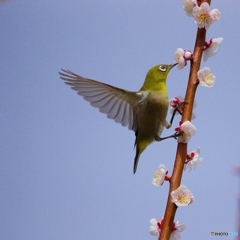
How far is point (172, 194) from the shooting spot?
65 centimetres

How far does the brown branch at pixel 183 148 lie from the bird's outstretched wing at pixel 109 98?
0.39 meters

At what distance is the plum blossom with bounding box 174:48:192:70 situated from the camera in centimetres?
78

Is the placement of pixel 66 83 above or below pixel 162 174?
above

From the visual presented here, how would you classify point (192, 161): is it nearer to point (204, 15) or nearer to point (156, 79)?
point (204, 15)

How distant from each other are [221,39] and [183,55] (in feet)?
0.29

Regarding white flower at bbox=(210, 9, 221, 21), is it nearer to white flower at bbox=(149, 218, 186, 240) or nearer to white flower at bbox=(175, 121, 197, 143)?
white flower at bbox=(175, 121, 197, 143)

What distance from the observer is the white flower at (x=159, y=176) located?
2.34 feet

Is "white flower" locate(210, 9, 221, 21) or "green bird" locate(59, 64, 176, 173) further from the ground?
"white flower" locate(210, 9, 221, 21)

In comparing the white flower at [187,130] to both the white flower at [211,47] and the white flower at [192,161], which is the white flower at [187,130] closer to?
the white flower at [192,161]

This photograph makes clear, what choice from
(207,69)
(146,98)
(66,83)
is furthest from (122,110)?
(207,69)

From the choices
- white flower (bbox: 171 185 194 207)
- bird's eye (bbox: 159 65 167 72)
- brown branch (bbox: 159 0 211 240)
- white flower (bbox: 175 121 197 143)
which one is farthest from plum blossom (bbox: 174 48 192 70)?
bird's eye (bbox: 159 65 167 72)

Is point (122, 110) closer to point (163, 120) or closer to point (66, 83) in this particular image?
point (163, 120)

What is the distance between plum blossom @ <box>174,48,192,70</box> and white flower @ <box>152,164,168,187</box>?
0.71 ft

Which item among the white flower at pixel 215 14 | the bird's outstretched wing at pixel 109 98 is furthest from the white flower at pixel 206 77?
the bird's outstretched wing at pixel 109 98
